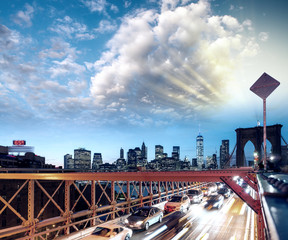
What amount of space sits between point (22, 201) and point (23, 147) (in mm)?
33911

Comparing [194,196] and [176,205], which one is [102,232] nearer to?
[176,205]

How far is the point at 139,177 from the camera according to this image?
45.3 feet

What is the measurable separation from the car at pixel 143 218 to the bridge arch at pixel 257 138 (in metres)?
84.7

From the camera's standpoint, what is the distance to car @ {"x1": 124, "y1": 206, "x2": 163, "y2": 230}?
49.3 feet

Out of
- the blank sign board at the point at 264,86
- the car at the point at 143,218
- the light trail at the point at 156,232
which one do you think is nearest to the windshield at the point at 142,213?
the car at the point at 143,218

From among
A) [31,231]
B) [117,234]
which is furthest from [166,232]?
[31,231]

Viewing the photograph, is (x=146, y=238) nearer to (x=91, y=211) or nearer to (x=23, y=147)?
(x=91, y=211)

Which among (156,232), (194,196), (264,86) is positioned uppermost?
(264,86)

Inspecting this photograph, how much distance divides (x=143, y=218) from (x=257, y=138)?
297 feet

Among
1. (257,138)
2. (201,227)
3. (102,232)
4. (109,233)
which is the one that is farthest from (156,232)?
(257,138)

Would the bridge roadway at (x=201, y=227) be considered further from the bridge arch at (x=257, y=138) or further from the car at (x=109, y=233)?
the bridge arch at (x=257, y=138)

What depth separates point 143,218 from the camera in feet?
50.9

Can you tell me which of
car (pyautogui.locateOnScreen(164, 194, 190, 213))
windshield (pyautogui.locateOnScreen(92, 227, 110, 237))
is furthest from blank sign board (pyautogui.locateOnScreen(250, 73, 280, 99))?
windshield (pyautogui.locateOnScreen(92, 227, 110, 237))

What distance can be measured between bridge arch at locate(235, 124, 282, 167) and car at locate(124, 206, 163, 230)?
8467cm
